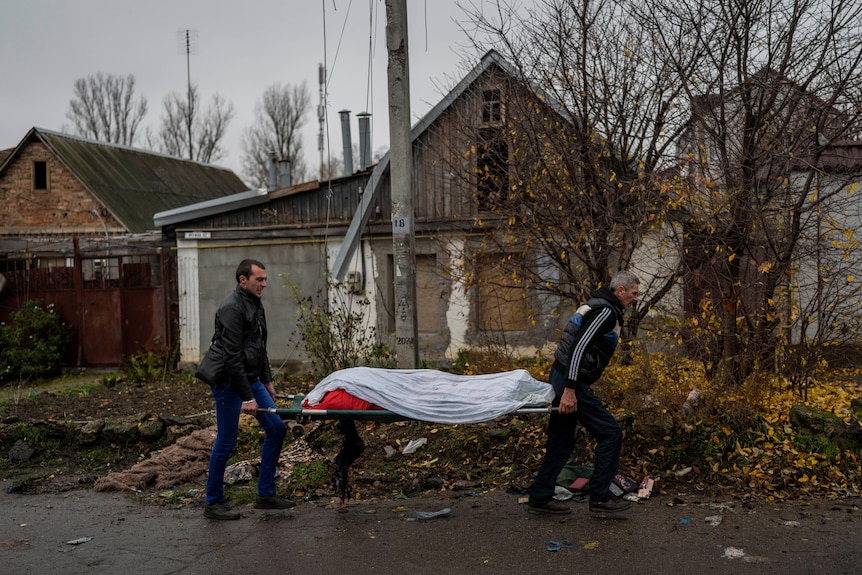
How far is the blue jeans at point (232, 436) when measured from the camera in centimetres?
647

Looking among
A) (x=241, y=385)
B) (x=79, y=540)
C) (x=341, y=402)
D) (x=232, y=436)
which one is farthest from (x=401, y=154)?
(x=79, y=540)

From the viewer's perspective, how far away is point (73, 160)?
26.1 meters

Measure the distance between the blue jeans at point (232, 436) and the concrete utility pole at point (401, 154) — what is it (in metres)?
2.76

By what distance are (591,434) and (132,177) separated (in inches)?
1018

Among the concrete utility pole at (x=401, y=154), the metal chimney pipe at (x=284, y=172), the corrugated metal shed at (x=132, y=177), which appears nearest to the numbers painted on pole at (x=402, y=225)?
the concrete utility pole at (x=401, y=154)

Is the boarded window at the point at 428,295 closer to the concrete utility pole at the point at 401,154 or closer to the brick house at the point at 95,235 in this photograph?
the concrete utility pole at the point at 401,154

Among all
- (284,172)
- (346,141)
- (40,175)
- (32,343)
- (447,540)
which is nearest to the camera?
(447,540)

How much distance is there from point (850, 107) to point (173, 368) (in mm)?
12510

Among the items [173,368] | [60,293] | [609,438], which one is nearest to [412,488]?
[609,438]

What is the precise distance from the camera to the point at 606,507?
6.14 metres

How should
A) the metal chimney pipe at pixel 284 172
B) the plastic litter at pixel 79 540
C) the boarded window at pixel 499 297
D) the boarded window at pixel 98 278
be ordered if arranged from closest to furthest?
1. the plastic litter at pixel 79 540
2. the boarded window at pixel 499 297
3. the boarded window at pixel 98 278
4. the metal chimney pipe at pixel 284 172

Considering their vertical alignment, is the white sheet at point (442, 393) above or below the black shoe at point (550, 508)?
above

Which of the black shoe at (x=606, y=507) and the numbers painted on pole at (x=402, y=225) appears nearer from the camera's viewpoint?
the black shoe at (x=606, y=507)

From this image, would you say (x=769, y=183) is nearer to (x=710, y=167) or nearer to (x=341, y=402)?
(x=710, y=167)
